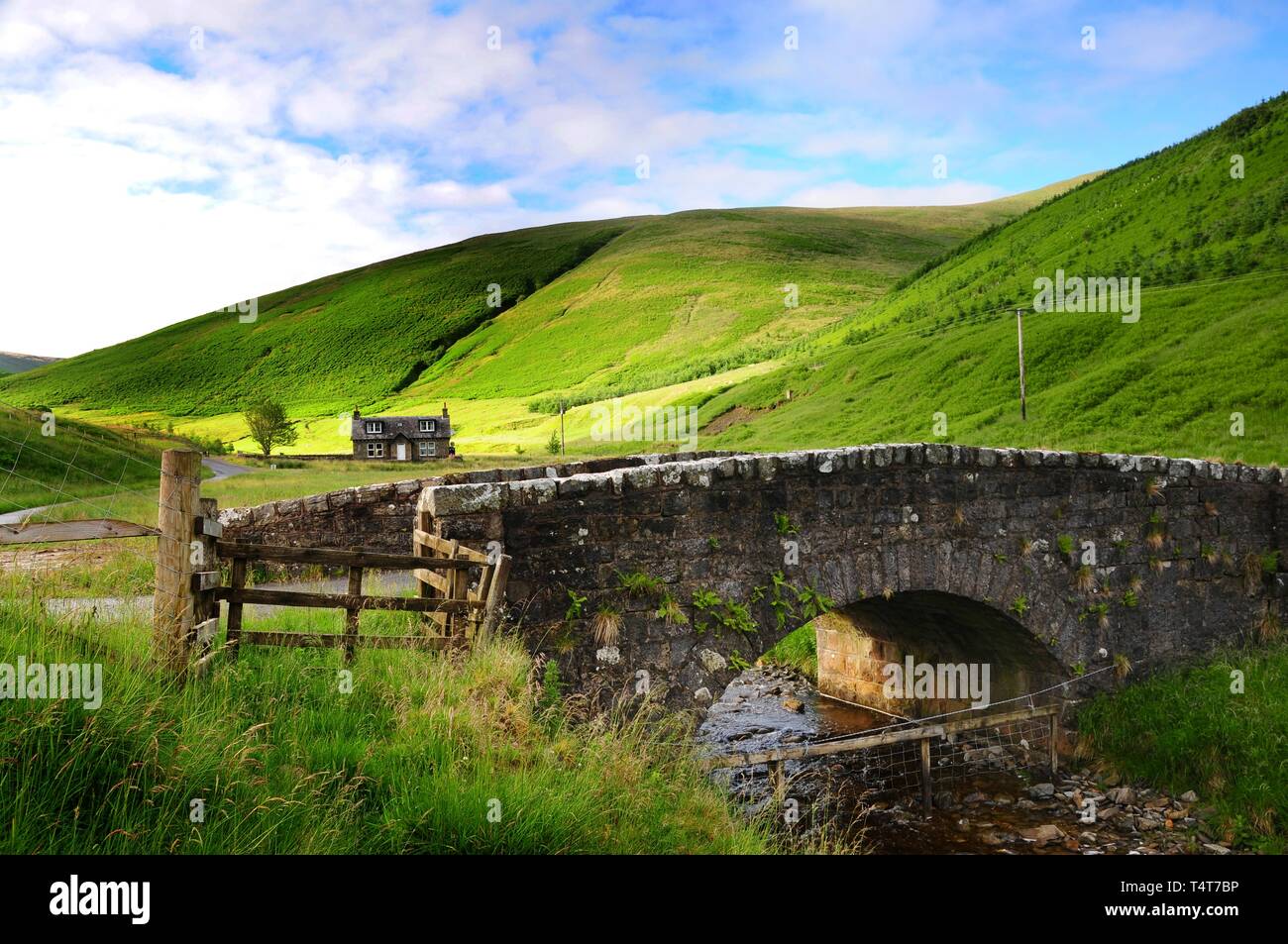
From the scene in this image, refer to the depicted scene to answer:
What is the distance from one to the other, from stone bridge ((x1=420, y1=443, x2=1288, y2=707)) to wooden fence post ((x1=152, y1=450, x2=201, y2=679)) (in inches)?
95.1

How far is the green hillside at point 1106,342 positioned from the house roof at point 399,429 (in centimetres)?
3330

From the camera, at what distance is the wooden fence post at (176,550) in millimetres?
5336

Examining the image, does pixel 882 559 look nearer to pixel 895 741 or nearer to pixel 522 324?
pixel 895 741

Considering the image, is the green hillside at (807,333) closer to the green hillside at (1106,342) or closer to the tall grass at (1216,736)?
the green hillside at (1106,342)

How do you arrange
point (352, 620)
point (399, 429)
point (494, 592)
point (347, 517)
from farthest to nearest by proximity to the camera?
point (399, 429) → point (347, 517) → point (494, 592) → point (352, 620)

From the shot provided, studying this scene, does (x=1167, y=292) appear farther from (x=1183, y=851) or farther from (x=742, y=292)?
(x=742, y=292)

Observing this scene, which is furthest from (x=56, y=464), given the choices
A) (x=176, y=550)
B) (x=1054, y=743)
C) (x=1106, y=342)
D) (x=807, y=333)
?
(x=807, y=333)

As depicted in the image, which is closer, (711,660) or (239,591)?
(239,591)

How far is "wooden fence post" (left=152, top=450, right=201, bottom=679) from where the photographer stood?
5.34 m

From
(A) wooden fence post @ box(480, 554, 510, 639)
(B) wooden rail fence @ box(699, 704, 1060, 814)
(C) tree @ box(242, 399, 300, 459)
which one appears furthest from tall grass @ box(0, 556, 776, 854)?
(C) tree @ box(242, 399, 300, 459)

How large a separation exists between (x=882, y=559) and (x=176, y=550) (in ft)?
23.6

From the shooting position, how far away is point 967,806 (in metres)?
10.9

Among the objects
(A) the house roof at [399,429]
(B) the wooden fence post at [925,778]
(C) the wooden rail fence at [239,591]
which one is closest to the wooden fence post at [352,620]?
(C) the wooden rail fence at [239,591]

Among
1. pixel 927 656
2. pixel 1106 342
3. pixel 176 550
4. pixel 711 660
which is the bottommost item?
pixel 927 656
